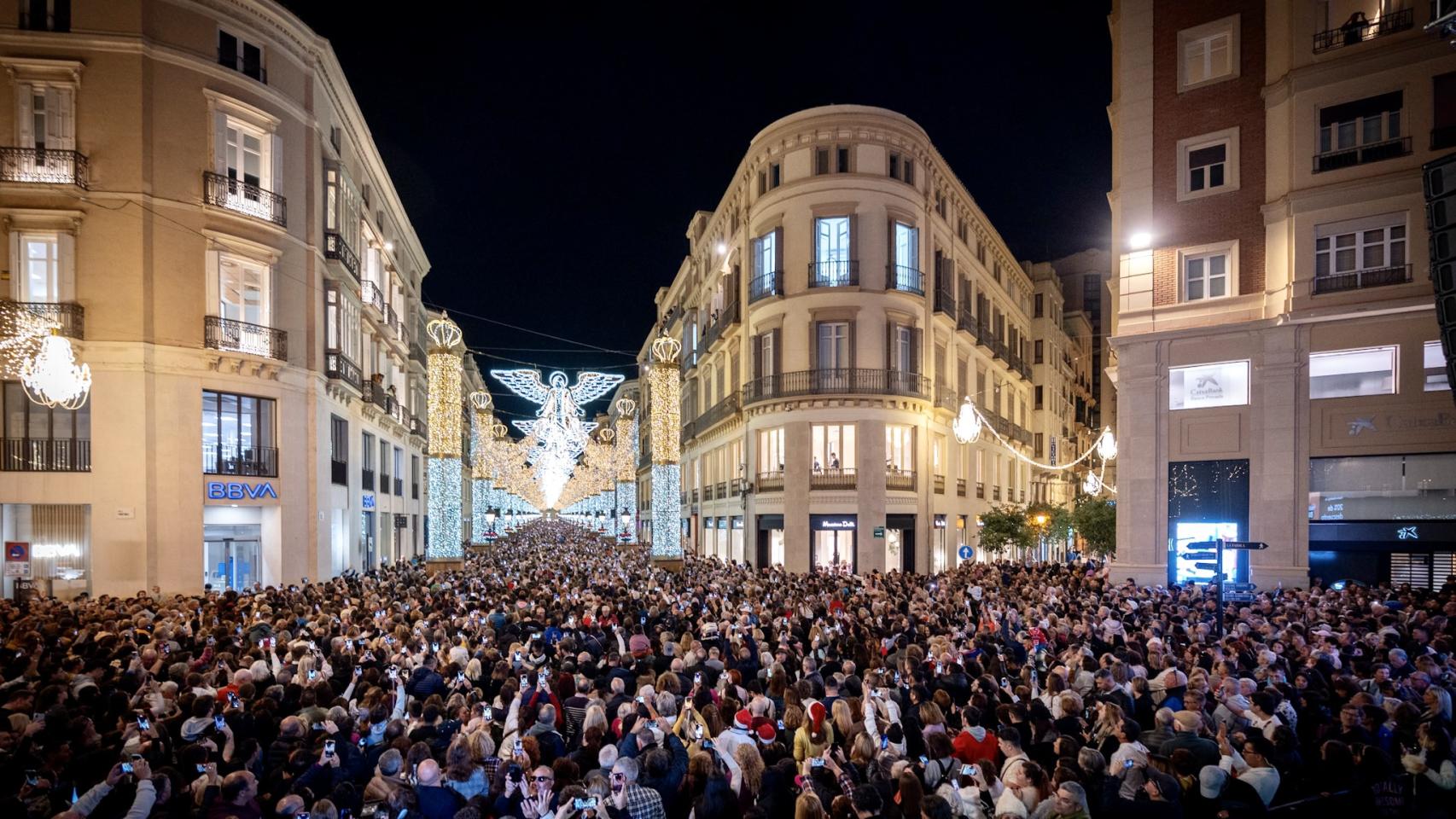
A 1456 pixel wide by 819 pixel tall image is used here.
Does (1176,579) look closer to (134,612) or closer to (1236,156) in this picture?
(1236,156)

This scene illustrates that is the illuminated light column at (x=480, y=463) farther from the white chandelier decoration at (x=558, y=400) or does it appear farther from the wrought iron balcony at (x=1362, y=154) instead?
the wrought iron balcony at (x=1362, y=154)

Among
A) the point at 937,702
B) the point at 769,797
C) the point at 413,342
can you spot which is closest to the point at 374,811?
the point at 769,797

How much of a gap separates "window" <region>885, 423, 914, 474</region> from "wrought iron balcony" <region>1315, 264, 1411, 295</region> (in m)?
15.6


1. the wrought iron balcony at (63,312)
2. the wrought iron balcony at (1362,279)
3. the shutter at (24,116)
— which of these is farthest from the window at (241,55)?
the wrought iron balcony at (1362,279)

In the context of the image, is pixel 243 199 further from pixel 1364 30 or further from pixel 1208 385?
pixel 1364 30

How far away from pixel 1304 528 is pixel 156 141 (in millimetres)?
32130

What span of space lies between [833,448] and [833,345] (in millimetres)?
4157

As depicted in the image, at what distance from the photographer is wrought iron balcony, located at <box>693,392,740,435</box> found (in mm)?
39653

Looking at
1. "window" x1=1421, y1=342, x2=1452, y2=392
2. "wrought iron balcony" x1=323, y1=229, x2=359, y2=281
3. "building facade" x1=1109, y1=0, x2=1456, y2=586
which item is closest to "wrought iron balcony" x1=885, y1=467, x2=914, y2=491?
"building facade" x1=1109, y1=0, x2=1456, y2=586

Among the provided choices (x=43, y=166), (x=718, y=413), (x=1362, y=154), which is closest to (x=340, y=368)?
(x=43, y=166)

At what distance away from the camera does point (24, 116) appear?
21.9 m

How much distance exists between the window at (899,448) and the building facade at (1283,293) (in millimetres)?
10697

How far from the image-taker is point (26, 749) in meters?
7.52

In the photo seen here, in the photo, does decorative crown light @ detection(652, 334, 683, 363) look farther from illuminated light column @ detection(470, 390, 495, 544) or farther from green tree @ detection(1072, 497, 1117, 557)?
green tree @ detection(1072, 497, 1117, 557)
